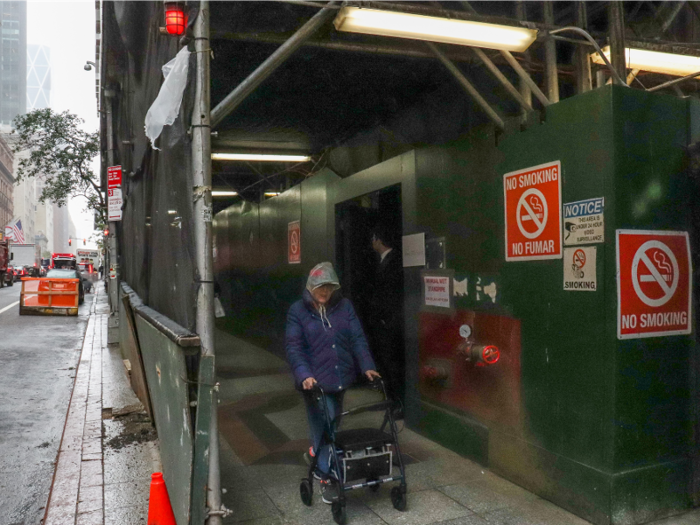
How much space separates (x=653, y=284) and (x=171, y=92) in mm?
3505

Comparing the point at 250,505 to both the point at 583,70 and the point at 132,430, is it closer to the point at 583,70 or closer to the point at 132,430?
the point at 132,430

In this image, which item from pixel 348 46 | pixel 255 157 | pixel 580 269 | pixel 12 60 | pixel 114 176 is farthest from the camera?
pixel 12 60

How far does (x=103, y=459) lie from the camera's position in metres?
5.96

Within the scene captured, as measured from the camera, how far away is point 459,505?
449 centimetres

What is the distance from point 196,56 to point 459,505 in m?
3.65

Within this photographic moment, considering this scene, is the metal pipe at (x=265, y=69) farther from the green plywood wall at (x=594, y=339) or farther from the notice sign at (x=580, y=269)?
the notice sign at (x=580, y=269)

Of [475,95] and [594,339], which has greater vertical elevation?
[475,95]

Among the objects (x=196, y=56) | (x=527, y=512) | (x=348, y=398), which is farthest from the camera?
(x=348, y=398)

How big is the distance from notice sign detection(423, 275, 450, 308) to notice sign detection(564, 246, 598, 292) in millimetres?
1533

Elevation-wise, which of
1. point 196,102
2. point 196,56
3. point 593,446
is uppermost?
point 196,56

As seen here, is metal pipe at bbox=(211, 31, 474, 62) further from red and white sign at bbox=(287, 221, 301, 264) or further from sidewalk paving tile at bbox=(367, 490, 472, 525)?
red and white sign at bbox=(287, 221, 301, 264)

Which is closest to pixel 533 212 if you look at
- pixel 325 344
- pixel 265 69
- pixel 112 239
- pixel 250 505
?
pixel 325 344

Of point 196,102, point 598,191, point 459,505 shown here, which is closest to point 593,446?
point 459,505

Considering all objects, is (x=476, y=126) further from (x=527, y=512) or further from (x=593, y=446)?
(x=527, y=512)
